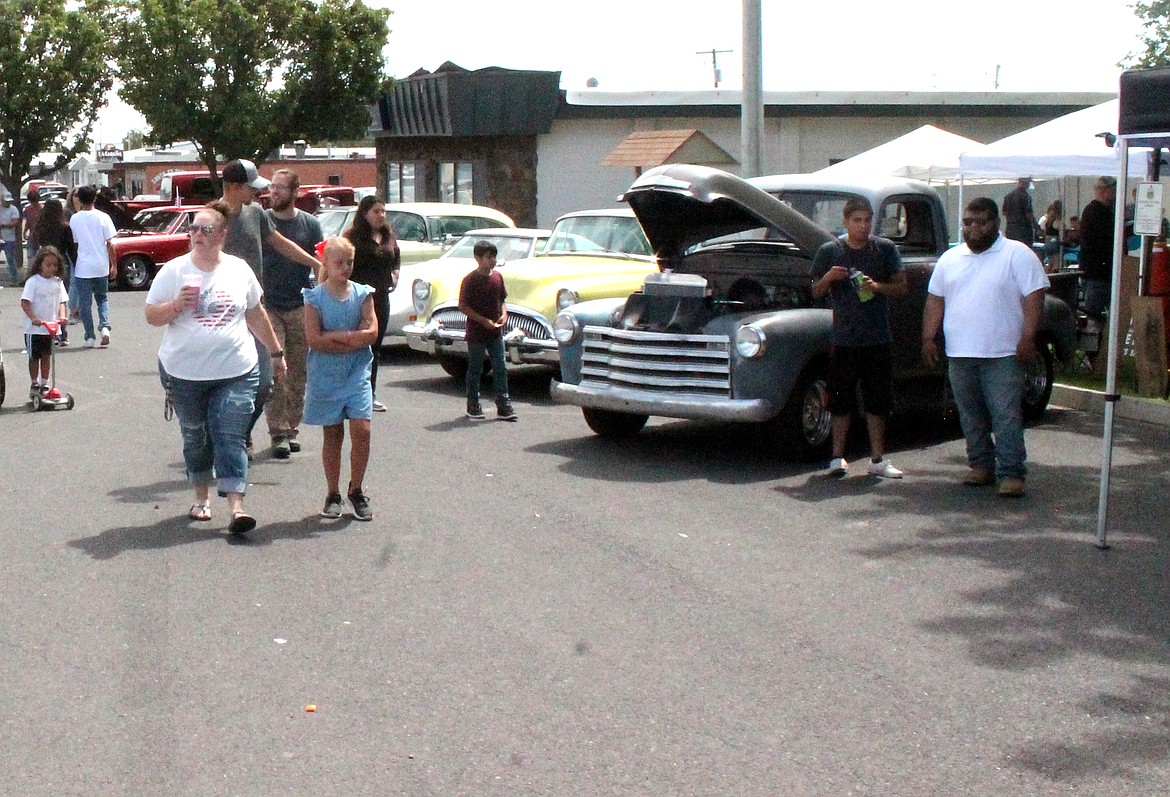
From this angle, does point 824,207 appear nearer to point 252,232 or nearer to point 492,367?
point 492,367

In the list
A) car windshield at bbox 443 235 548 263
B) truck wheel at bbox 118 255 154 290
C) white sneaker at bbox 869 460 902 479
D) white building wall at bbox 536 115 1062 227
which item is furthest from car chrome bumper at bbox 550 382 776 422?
truck wheel at bbox 118 255 154 290

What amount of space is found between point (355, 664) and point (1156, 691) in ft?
9.59

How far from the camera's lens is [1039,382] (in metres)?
11.6

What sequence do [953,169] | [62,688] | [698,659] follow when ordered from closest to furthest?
[62,688] < [698,659] < [953,169]

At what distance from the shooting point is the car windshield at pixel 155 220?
1197 inches

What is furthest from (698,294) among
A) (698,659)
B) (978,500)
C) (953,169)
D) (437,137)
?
(437,137)

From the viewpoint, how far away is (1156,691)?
17.1 feet

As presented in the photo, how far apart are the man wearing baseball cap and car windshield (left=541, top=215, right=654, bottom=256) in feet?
16.4

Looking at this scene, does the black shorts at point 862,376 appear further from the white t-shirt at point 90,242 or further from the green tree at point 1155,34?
the green tree at point 1155,34

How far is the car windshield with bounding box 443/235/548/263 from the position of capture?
15102 mm

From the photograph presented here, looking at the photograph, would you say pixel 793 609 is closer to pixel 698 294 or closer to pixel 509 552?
pixel 509 552

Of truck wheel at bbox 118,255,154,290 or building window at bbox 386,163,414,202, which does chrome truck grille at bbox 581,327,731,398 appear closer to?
truck wheel at bbox 118,255,154,290

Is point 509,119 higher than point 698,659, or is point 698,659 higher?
point 509,119

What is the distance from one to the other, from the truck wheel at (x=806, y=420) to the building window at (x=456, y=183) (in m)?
22.6
